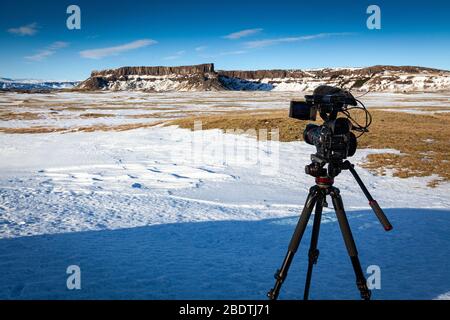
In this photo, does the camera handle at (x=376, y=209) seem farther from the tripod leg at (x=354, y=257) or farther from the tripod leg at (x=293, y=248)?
the tripod leg at (x=293, y=248)

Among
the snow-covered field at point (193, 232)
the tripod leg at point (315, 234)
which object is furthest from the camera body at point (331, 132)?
the snow-covered field at point (193, 232)

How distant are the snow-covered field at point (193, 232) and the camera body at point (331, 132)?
1.55 meters

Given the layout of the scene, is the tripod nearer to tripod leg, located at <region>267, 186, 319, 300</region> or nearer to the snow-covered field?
tripod leg, located at <region>267, 186, 319, 300</region>

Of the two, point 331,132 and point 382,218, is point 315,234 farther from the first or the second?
point 331,132

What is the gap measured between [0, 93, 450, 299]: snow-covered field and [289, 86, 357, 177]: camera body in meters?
1.55

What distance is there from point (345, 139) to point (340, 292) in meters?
1.83

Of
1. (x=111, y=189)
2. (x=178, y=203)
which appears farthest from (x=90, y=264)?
(x=111, y=189)

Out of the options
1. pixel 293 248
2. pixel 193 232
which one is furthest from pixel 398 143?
pixel 293 248

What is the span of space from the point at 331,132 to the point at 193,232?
318 centimetres

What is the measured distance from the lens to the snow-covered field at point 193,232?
3.84m

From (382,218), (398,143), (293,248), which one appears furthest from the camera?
(398,143)

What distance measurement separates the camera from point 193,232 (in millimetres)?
5473

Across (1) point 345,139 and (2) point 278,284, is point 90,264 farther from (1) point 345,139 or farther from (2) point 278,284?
(1) point 345,139

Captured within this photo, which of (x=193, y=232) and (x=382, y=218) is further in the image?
(x=193, y=232)
